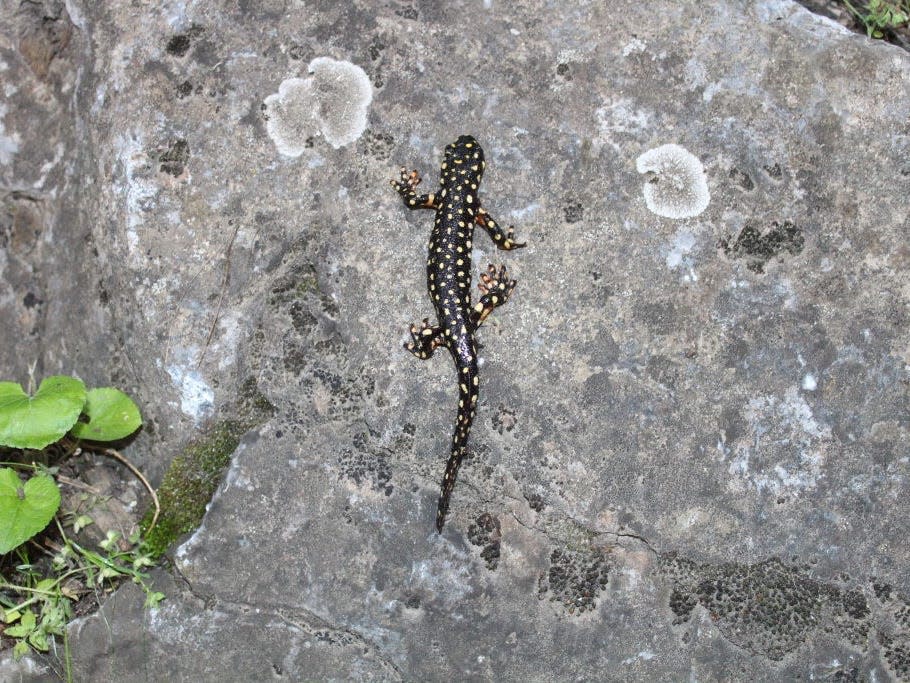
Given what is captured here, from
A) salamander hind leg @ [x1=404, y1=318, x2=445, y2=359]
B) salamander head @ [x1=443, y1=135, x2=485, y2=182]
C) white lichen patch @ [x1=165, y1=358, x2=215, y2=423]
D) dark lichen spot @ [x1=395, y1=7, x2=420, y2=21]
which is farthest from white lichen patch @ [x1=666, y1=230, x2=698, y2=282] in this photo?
white lichen patch @ [x1=165, y1=358, x2=215, y2=423]

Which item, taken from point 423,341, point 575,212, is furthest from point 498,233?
point 423,341

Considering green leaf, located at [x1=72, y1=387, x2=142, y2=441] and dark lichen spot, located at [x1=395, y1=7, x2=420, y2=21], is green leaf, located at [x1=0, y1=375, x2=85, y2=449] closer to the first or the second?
green leaf, located at [x1=72, y1=387, x2=142, y2=441]

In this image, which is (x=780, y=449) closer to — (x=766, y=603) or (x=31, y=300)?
(x=766, y=603)

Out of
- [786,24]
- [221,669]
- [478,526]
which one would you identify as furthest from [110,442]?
[786,24]

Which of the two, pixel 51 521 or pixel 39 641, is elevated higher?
pixel 51 521

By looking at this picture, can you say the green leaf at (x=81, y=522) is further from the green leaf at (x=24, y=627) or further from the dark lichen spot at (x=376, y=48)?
the dark lichen spot at (x=376, y=48)

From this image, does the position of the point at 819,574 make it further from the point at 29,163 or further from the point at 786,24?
the point at 29,163
